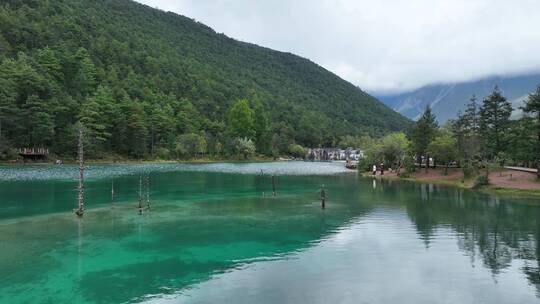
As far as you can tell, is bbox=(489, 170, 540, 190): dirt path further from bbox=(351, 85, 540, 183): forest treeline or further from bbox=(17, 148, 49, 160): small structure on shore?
bbox=(17, 148, 49, 160): small structure on shore

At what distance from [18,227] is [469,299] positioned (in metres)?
30.7

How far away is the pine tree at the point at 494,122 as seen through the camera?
76.8 meters

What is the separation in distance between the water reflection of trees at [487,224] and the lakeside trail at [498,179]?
17.8 feet

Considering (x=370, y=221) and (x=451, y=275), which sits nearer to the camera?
(x=451, y=275)

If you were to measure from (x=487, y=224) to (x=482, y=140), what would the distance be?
149ft

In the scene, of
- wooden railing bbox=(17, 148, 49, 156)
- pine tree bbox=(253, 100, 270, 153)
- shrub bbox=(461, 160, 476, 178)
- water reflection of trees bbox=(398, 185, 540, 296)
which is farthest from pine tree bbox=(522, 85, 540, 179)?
pine tree bbox=(253, 100, 270, 153)

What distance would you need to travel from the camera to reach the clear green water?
20.1 metres

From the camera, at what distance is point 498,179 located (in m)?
65.7

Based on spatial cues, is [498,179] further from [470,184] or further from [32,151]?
[32,151]

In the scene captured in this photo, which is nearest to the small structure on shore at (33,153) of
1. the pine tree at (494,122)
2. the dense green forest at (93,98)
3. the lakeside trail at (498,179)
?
the dense green forest at (93,98)

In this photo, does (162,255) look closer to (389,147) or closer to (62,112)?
(389,147)

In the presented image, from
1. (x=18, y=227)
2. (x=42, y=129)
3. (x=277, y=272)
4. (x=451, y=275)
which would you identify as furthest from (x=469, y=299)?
(x=42, y=129)

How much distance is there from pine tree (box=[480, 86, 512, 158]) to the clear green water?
92.9 ft

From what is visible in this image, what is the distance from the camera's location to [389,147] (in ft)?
315
